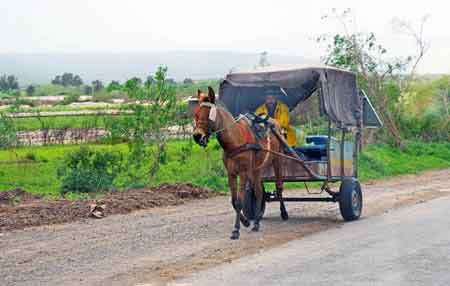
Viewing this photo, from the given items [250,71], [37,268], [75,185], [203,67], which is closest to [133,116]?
[75,185]

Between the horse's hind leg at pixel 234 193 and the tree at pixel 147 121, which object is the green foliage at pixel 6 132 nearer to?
the tree at pixel 147 121

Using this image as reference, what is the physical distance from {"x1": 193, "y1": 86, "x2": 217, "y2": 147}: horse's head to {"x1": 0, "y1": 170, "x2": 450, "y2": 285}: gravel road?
1466 mm

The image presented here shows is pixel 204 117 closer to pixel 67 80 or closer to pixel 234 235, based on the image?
pixel 234 235

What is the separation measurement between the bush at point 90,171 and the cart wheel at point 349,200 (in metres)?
5.97

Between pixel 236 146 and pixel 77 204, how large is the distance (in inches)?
164

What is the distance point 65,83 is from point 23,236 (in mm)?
99058

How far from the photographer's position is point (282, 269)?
1019 cm

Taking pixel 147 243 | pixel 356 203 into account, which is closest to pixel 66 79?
pixel 356 203

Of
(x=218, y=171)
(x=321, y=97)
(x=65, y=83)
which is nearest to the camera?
(x=321, y=97)

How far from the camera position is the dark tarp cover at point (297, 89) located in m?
14.7

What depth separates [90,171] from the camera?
1903cm

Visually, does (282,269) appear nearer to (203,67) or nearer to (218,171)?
(218,171)

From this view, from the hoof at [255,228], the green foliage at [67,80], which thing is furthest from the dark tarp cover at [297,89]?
the green foliage at [67,80]

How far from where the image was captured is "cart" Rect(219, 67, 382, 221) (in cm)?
1463
